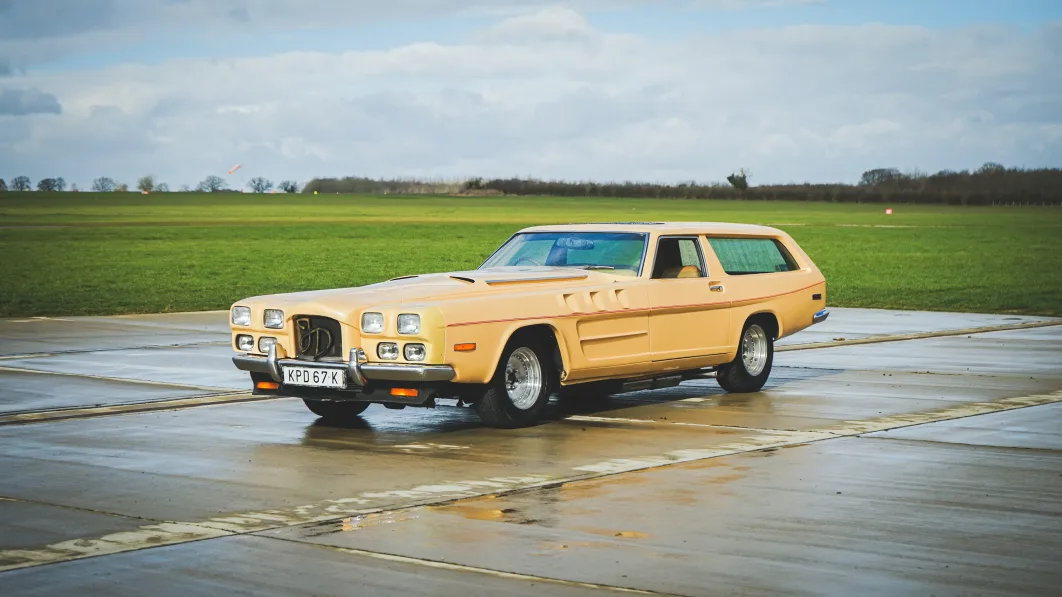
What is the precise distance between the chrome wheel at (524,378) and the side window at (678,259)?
162cm

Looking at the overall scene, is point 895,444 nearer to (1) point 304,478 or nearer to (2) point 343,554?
(1) point 304,478

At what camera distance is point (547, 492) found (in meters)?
8.12

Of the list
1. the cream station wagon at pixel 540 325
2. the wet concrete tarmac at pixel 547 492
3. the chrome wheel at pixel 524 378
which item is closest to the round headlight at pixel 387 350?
the cream station wagon at pixel 540 325

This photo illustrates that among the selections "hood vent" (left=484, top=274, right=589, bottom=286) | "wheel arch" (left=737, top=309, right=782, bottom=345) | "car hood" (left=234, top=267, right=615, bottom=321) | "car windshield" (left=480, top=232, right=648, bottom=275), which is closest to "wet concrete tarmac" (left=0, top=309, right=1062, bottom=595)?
"wheel arch" (left=737, top=309, right=782, bottom=345)

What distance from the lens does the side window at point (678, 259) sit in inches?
470

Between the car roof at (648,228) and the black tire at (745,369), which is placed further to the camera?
the black tire at (745,369)

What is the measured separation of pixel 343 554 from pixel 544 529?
1064 millimetres

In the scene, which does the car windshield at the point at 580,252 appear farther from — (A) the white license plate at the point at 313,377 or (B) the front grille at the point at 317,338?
(A) the white license plate at the point at 313,377

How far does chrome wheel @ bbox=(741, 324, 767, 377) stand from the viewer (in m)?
12.9

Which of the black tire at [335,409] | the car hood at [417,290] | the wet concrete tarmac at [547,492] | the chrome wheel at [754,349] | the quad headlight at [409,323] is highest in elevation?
the car hood at [417,290]

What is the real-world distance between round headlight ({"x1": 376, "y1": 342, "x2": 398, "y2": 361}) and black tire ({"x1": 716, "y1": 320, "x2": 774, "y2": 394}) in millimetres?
3746

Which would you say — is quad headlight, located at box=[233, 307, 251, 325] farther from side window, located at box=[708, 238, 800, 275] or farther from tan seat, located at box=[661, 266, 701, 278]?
side window, located at box=[708, 238, 800, 275]

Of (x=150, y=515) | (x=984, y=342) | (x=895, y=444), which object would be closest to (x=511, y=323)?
(x=895, y=444)

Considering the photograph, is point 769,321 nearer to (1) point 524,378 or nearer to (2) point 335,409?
(1) point 524,378
